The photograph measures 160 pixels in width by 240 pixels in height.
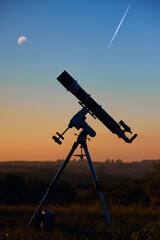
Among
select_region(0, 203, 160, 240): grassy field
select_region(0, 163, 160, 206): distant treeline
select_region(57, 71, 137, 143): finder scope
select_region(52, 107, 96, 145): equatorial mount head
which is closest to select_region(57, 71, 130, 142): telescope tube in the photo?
select_region(57, 71, 137, 143): finder scope

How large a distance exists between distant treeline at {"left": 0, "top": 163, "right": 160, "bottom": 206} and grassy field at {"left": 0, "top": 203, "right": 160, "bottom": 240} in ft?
7.89

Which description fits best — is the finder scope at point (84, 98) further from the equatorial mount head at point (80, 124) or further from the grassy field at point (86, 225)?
the grassy field at point (86, 225)

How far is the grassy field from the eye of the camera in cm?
690

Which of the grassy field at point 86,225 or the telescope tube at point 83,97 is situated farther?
the telescope tube at point 83,97

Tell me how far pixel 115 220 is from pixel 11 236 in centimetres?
338

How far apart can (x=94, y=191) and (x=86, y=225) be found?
1045 inches

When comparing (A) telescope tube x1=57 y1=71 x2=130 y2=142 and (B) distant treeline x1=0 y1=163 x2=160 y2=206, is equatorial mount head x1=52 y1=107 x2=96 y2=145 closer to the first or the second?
(A) telescope tube x1=57 y1=71 x2=130 y2=142

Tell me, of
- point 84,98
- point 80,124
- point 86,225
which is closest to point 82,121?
point 80,124

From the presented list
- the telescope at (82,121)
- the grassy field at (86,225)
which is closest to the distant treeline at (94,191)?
the grassy field at (86,225)

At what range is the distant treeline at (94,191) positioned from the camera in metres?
21.0

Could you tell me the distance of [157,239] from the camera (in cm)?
582

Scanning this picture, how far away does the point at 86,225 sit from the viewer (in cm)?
815

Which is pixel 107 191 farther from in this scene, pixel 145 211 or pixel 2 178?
pixel 145 211

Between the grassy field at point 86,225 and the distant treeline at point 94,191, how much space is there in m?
2.40
